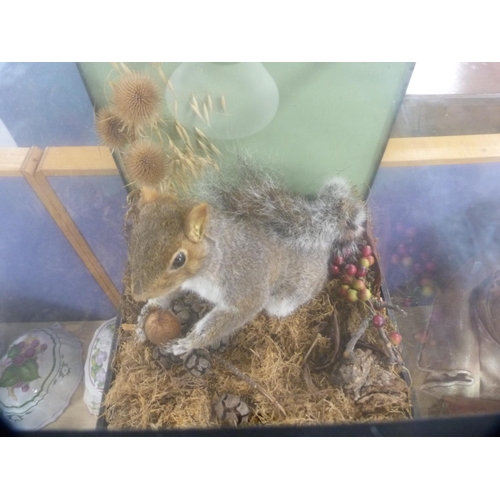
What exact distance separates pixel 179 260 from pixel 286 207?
0.34 meters

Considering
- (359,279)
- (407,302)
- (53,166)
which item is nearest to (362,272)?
(359,279)

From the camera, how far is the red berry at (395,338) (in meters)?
0.82

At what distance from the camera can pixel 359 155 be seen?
0.98 metres

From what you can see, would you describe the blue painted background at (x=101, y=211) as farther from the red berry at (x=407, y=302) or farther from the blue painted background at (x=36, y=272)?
the red berry at (x=407, y=302)

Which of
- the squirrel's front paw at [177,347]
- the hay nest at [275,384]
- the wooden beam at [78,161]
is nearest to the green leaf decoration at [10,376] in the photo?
the hay nest at [275,384]

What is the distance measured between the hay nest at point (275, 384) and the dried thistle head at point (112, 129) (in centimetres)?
48

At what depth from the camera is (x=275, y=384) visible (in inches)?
30.4

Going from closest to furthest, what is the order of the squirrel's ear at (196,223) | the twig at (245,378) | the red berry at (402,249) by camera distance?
the squirrel's ear at (196,223) → the twig at (245,378) → the red berry at (402,249)

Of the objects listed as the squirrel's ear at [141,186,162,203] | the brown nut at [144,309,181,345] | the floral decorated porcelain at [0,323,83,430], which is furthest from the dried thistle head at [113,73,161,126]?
the floral decorated porcelain at [0,323,83,430]

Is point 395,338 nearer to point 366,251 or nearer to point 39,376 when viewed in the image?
point 366,251

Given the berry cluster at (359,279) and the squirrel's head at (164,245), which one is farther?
the berry cluster at (359,279)
